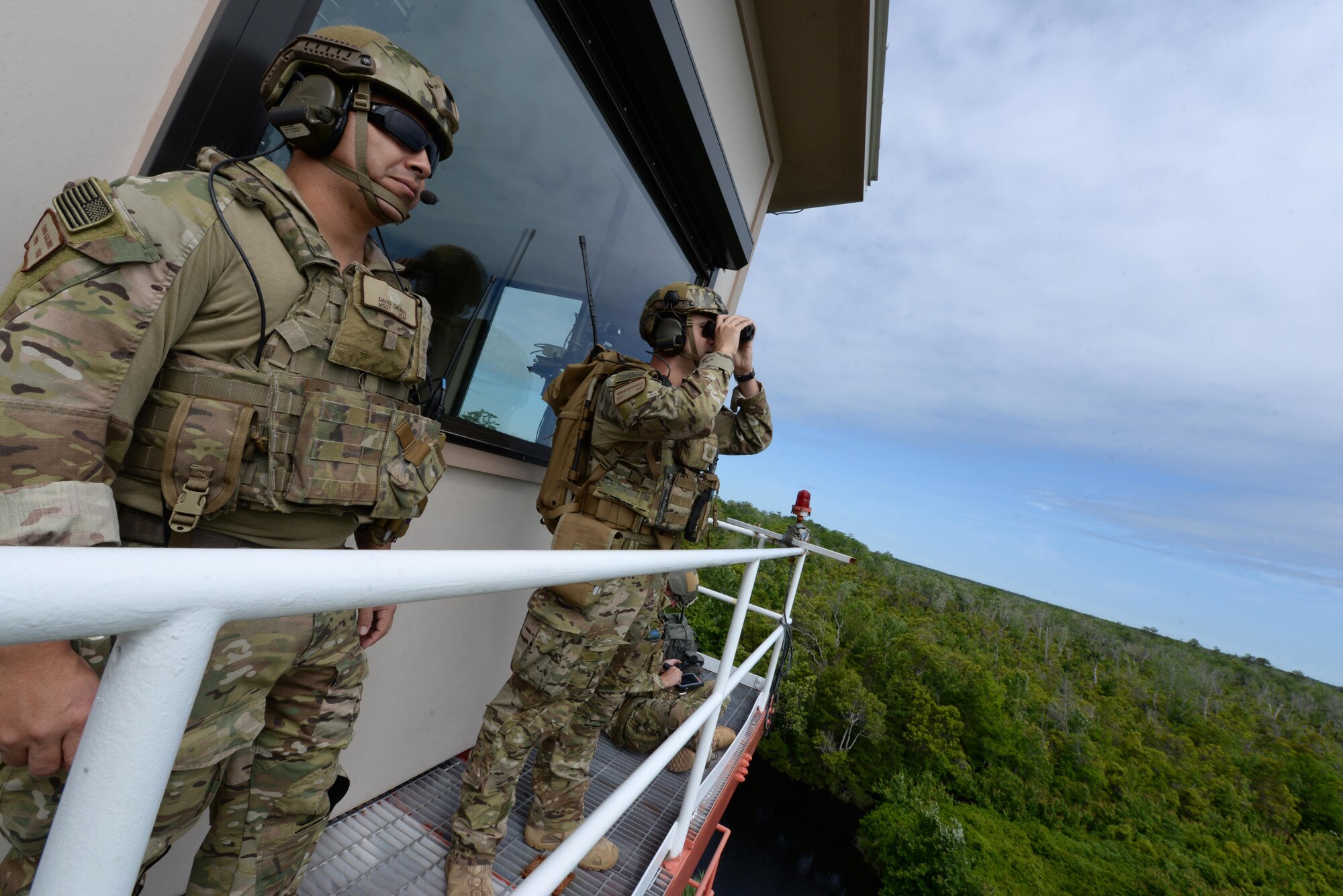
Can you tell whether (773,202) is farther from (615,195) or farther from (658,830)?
(658,830)

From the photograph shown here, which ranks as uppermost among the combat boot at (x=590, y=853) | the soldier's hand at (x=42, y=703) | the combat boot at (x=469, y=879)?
the soldier's hand at (x=42, y=703)

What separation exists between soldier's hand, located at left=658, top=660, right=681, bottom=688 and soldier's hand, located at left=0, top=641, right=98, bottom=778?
9.57 ft

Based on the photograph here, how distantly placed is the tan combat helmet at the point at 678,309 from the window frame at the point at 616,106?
809 millimetres

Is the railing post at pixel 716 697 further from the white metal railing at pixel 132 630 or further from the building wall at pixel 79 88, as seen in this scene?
the building wall at pixel 79 88

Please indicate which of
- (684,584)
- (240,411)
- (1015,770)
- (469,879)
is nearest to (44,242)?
(240,411)

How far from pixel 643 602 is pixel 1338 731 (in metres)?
63.7

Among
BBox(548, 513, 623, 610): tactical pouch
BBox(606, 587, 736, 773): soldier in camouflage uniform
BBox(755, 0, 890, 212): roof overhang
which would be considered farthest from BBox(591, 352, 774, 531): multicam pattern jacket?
BBox(755, 0, 890, 212): roof overhang

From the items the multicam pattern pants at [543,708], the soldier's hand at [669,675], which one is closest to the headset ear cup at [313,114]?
the multicam pattern pants at [543,708]

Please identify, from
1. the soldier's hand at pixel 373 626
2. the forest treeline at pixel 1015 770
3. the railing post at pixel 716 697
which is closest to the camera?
the soldier's hand at pixel 373 626

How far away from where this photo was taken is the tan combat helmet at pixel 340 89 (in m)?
1.15

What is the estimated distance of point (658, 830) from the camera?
2469 millimetres

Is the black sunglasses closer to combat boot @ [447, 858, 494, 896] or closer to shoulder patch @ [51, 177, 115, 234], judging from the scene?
shoulder patch @ [51, 177, 115, 234]

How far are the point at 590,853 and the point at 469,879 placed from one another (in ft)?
1.67

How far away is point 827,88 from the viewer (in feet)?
13.6
